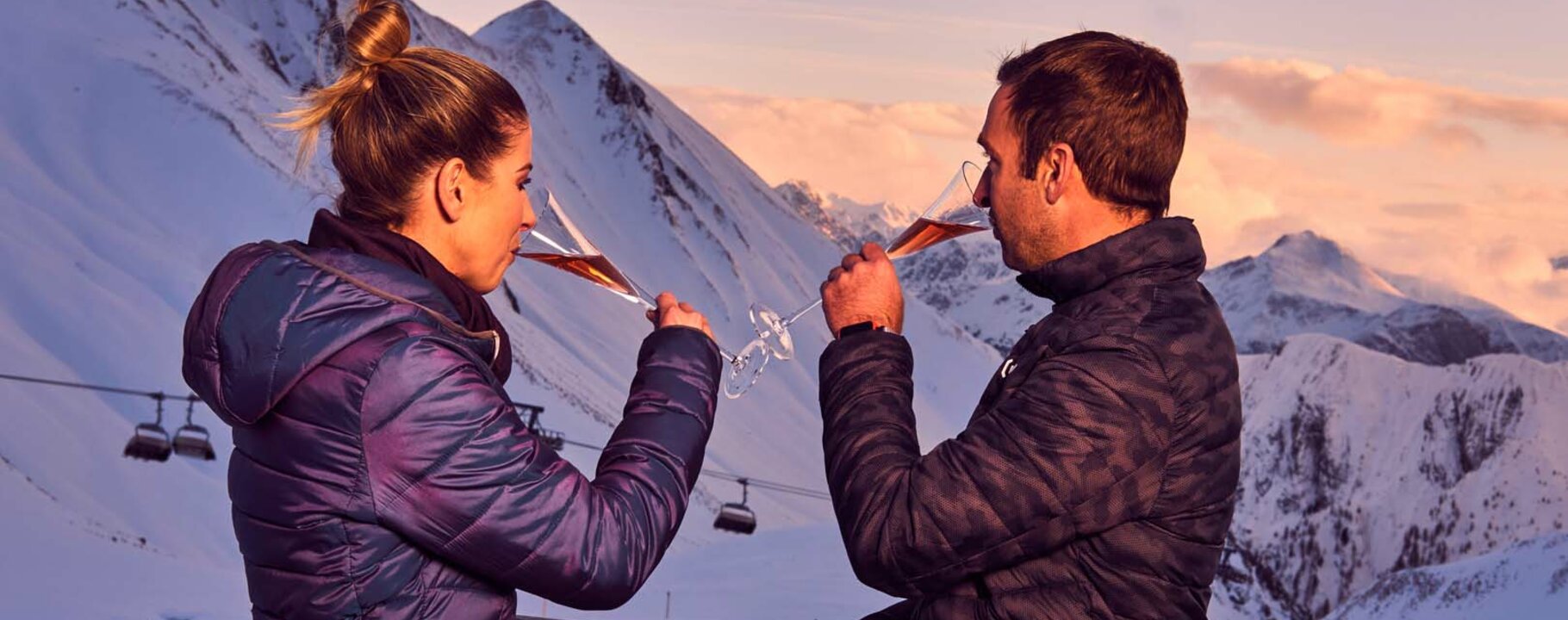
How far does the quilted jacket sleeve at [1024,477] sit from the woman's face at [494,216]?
66cm

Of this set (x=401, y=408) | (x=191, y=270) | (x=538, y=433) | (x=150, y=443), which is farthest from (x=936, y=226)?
(x=191, y=270)

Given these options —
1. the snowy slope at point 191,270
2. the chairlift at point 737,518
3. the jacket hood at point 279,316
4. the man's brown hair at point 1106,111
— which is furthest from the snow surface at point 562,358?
the chairlift at point 737,518

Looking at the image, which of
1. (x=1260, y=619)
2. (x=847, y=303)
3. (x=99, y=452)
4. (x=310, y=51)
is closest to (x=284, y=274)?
(x=847, y=303)

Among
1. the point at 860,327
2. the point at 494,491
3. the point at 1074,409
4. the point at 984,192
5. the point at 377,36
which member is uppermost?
the point at 377,36

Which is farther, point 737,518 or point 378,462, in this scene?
point 737,518

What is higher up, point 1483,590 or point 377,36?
point 1483,590

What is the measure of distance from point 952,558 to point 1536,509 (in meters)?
89.5

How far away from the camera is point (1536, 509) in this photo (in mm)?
84312

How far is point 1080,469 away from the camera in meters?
2.56

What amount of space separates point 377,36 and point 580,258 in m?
0.58

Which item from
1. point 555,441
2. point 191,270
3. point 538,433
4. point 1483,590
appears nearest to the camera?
point 555,441

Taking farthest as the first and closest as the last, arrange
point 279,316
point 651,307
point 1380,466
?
1. point 1380,466
2. point 651,307
3. point 279,316

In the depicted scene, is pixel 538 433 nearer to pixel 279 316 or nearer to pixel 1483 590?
pixel 1483 590

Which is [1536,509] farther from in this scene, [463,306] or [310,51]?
[463,306]
